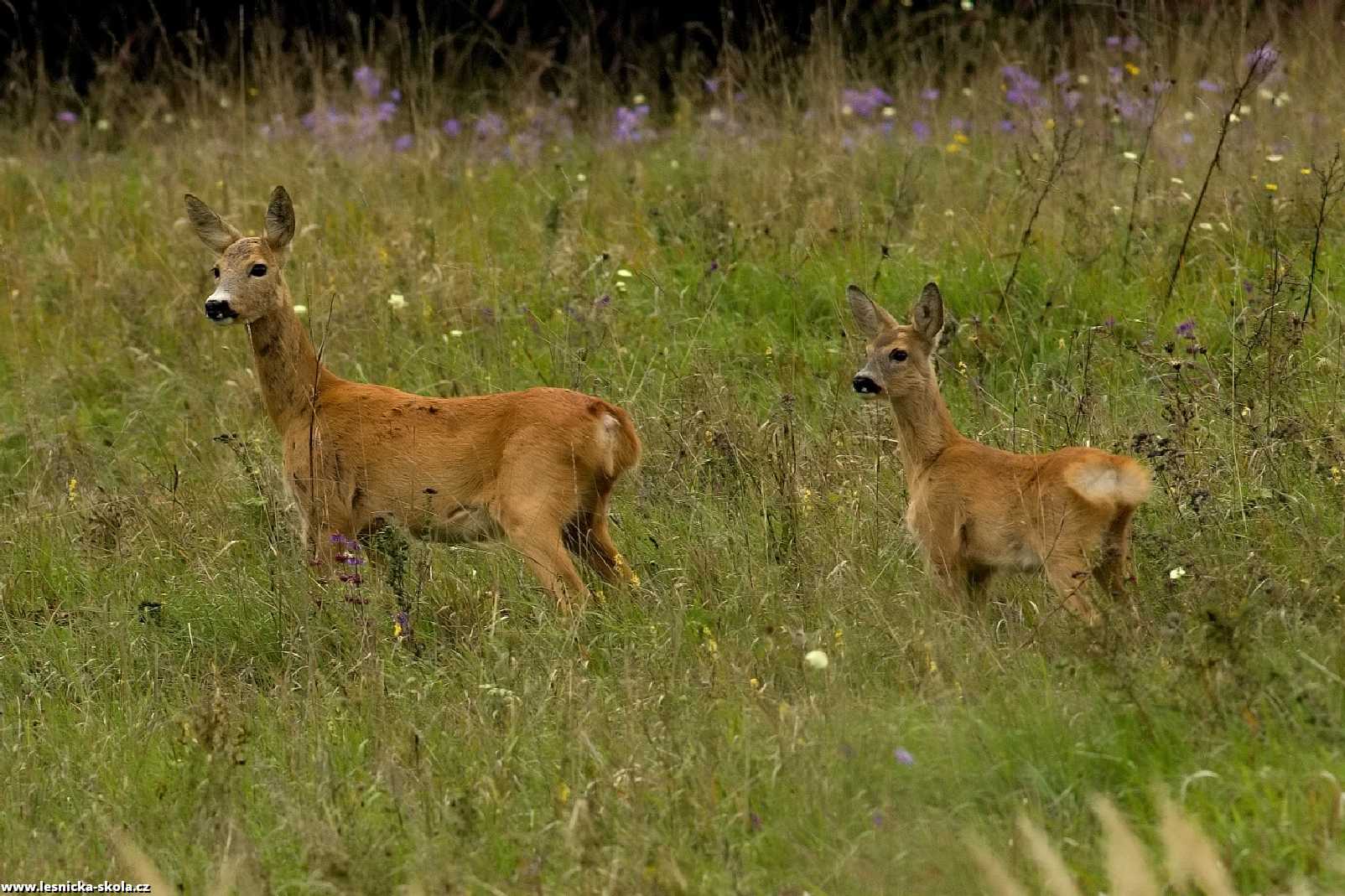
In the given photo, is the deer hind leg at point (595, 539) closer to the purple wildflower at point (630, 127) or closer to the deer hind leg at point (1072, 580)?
the deer hind leg at point (1072, 580)

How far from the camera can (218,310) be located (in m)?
6.66

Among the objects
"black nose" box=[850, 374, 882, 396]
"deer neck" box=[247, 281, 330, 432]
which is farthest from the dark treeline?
"black nose" box=[850, 374, 882, 396]

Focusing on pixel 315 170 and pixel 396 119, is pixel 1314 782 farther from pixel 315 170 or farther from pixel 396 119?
pixel 396 119

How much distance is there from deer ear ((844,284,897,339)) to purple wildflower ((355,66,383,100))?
5.33 metres

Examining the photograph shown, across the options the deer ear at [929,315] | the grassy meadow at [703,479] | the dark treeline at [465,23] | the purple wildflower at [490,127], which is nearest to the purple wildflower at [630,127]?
the grassy meadow at [703,479]

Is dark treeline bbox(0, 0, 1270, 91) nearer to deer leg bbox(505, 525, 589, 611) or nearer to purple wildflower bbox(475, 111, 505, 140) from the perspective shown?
purple wildflower bbox(475, 111, 505, 140)

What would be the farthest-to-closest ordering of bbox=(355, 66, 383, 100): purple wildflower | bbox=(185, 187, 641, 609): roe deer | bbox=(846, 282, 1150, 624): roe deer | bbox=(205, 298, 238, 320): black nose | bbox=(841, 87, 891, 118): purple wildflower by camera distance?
bbox=(355, 66, 383, 100): purple wildflower, bbox=(841, 87, 891, 118): purple wildflower, bbox=(205, 298, 238, 320): black nose, bbox=(185, 187, 641, 609): roe deer, bbox=(846, 282, 1150, 624): roe deer

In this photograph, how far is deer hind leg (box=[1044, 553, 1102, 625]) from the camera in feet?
16.3

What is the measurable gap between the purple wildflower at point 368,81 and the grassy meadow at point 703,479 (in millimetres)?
28

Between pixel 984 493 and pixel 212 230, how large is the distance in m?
3.16

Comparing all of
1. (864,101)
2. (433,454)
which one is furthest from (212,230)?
(864,101)

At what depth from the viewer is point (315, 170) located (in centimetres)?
995

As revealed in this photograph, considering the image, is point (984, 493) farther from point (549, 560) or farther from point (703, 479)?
point (549, 560)

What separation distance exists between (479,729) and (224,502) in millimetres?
2497
